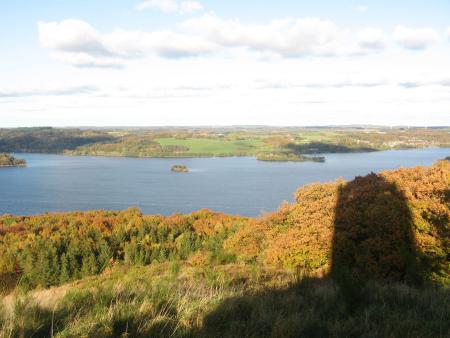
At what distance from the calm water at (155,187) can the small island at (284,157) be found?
525 centimetres

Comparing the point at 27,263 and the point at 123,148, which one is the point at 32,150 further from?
the point at 27,263

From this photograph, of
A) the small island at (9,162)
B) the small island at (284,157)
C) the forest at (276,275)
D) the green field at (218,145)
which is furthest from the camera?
the green field at (218,145)

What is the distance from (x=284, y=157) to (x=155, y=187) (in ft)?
169

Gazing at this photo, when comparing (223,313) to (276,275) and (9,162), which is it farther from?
(9,162)

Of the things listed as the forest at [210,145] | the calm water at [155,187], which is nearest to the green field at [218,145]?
the forest at [210,145]

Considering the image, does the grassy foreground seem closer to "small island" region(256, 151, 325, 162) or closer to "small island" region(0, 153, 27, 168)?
"small island" region(256, 151, 325, 162)

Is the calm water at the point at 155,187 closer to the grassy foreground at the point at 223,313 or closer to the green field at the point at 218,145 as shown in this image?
the green field at the point at 218,145

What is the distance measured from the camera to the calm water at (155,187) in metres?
57.8

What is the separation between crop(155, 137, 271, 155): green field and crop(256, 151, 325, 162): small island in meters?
11.0

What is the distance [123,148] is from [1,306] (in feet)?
492

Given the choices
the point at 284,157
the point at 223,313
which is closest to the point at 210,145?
the point at 284,157

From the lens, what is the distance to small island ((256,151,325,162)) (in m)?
112

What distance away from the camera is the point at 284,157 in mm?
117188

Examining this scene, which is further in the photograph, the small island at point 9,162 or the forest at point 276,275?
the small island at point 9,162
